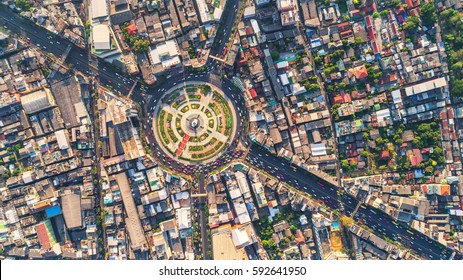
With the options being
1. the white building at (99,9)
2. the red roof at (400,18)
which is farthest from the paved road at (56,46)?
the red roof at (400,18)

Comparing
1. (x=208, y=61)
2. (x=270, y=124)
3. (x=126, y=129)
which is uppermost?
(x=208, y=61)

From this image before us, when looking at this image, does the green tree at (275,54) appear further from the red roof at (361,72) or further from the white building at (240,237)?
the white building at (240,237)

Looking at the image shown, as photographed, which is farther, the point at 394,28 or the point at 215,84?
the point at 215,84

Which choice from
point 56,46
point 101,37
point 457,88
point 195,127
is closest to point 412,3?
point 457,88

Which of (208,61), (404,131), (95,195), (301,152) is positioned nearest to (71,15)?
(208,61)

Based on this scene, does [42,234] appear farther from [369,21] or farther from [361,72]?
[369,21]

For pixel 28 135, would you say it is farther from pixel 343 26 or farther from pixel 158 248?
pixel 343 26
